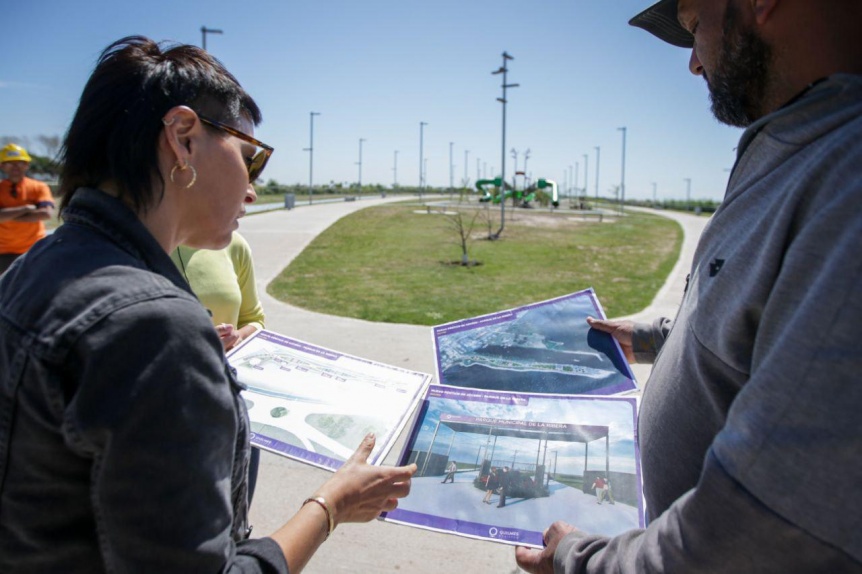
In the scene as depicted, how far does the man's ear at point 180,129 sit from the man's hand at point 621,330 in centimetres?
186

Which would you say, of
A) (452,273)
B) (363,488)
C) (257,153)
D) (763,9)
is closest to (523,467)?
(363,488)

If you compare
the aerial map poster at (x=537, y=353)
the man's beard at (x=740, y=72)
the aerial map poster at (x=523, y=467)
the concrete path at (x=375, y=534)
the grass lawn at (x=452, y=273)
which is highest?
the man's beard at (x=740, y=72)

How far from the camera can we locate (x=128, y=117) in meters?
1.29

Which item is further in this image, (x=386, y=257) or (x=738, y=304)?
(x=386, y=257)

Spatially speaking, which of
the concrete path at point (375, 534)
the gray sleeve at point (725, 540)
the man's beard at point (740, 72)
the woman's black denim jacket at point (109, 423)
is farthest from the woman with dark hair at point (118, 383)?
the man's beard at point (740, 72)

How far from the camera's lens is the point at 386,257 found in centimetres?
1527

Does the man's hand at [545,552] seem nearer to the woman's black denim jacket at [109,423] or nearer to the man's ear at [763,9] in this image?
the woman's black denim jacket at [109,423]

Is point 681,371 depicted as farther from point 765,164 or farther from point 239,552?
point 239,552

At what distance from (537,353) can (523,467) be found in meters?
0.77

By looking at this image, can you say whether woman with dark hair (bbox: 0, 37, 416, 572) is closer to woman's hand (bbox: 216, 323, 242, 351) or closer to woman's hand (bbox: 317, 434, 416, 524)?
woman's hand (bbox: 317, 434, 416, 524)

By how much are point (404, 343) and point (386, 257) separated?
8.45 meters

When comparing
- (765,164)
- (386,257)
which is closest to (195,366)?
(765,164)

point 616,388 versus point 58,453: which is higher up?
point 58,453

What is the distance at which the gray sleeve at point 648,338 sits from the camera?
242 centimetres
